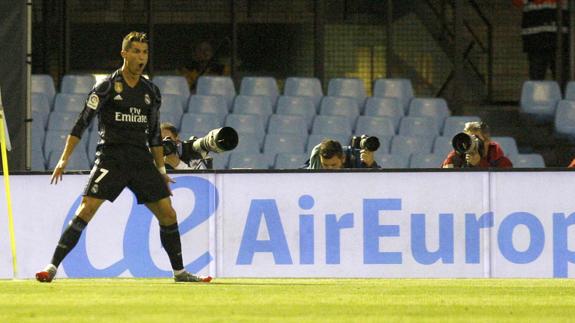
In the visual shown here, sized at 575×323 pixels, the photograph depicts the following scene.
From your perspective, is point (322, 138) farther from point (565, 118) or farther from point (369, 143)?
point (369, 143)

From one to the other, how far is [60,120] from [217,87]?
7.57 feet

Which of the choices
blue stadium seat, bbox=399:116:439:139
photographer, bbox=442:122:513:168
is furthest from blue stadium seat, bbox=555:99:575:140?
photographer, bbox=442:122:513:168

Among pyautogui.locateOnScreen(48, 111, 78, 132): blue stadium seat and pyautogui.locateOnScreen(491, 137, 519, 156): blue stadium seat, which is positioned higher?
pyautogui.locateOnScreen(48, 111, 78, 132): blue stadium seat

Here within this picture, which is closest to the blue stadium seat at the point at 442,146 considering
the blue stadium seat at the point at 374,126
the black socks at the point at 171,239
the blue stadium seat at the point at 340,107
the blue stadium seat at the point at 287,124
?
the blue stadium seat at the point at 374,126

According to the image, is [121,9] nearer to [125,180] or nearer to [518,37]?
[518,37]

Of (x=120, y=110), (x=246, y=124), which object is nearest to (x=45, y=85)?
(x=246, y=124)

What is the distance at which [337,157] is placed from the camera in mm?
15484

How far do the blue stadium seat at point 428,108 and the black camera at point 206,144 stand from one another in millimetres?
7258

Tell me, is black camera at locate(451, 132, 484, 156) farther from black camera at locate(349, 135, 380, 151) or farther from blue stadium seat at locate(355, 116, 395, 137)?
blue stadium seat at locate(355, 116, 395, 137)

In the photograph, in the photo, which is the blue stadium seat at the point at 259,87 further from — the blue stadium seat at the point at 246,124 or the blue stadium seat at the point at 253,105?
the blue stadium seat at the point at 246,124

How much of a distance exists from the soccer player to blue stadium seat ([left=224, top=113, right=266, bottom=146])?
7595mm

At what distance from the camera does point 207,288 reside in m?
12.1

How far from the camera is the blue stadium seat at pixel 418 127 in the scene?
67.7ft

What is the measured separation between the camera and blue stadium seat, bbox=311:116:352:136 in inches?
795
